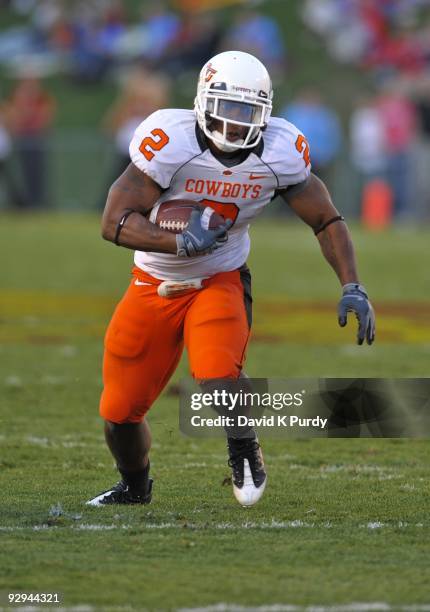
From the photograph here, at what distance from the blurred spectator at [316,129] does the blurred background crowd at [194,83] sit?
0.02 meters

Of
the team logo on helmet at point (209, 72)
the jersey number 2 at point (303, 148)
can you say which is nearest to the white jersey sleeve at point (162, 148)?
the team logo on helmet at point (209, 72)

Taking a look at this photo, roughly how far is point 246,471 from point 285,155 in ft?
3.90

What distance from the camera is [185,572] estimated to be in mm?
4242

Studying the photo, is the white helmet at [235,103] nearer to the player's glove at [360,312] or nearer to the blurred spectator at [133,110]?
the player's glove at [360,312]

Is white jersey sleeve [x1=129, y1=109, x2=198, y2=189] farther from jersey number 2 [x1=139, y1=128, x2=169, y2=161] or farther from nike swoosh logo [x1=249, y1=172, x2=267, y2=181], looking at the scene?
nike swoosh logo [x1=249, y1=172, x2=267, y2=181]

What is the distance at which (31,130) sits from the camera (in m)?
21.7

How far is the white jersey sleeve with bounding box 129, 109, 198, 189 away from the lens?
5117 millimetres

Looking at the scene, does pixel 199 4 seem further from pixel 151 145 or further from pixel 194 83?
pixel 151 145

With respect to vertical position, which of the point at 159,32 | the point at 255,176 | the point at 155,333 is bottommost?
the point at 155,333

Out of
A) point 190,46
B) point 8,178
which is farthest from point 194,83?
point 8,178

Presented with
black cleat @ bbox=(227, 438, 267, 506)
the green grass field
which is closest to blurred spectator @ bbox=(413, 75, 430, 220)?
the green grass field

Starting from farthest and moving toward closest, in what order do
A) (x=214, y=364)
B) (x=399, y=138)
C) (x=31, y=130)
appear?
1. (x=31, y=130)
2. (x=399, y=138)
3. (x=214, y=364)

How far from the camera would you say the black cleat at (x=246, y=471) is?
16.7ft

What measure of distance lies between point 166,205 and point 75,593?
5.70ft
